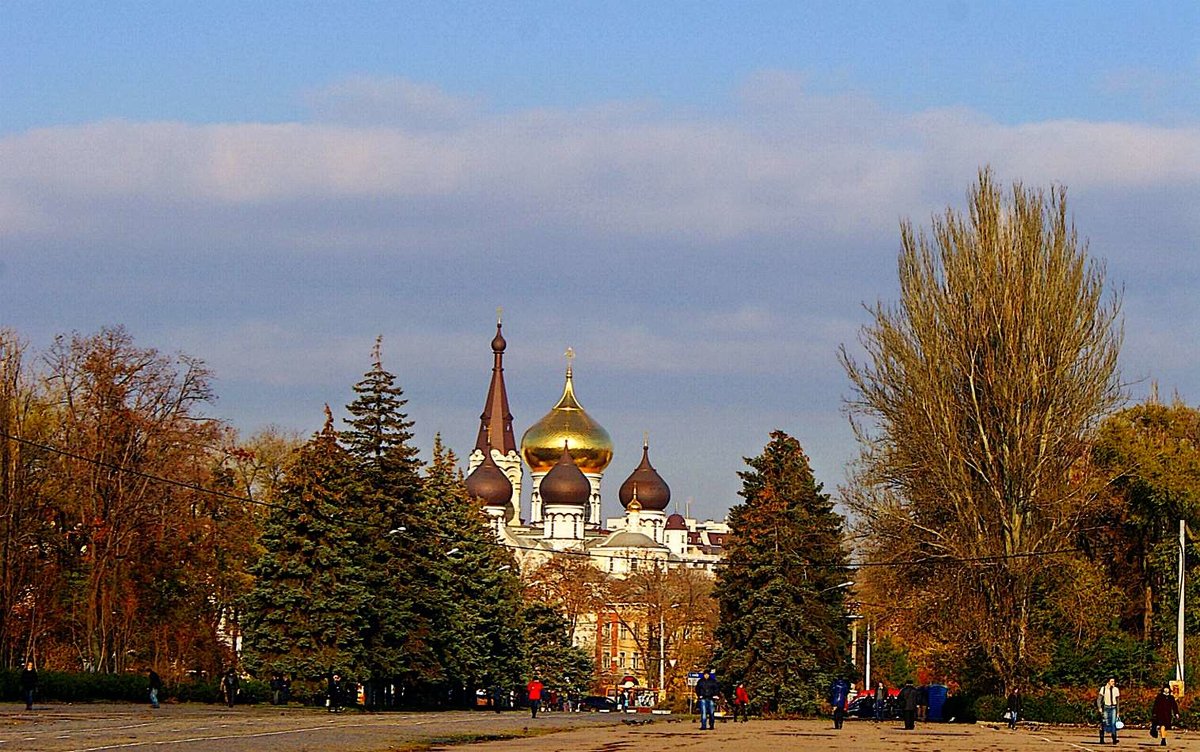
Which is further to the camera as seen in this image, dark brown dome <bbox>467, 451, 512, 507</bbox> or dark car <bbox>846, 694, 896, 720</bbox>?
dark brown dome <bbox>467, 451, 512, 507</bbox>

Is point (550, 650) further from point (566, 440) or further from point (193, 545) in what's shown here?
point (566, 440)

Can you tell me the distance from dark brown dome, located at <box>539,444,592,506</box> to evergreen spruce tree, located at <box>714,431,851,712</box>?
290 feet

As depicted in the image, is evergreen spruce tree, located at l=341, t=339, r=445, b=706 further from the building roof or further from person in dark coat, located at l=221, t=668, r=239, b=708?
the building roof

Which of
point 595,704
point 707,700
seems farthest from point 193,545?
point 595,704

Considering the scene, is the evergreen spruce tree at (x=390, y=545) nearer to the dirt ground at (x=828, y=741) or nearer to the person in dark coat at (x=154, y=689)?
the person in dark coat at (x=154, y=689)

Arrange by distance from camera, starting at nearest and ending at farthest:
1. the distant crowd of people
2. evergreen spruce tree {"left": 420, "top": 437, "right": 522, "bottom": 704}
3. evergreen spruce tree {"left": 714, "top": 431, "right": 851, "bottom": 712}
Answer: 1. the distant crowd of people
2. evergreen spruce tree {"left": 714, "top": 431, "right": 851, "bottom": 712}
3. evergreen spruce tree {"left": 420, "top": 437, "right": 522, "bottom": 704}

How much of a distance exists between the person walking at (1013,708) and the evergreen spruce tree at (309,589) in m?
18.9

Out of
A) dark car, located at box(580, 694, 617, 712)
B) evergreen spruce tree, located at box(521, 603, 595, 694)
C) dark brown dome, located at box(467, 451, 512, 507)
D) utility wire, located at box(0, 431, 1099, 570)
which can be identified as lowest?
dark car, located at box(580, 694, 617, 712)

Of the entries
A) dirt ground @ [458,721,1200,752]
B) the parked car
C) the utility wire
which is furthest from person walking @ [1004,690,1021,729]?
the parked car

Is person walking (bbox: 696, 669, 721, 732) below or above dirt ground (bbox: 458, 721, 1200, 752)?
above

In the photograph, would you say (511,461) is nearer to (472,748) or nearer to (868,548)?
(868,548)

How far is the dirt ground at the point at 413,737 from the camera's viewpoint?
25203 millimetres

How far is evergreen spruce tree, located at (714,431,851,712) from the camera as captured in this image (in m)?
59.2

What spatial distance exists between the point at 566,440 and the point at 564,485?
560 cm
